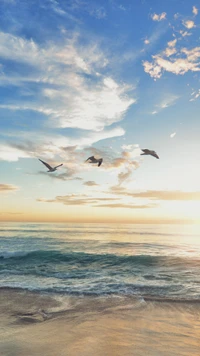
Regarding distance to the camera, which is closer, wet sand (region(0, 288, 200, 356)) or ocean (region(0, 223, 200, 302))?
wet sand (region(0, 288, 200, 356))

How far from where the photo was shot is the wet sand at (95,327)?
6246 mm

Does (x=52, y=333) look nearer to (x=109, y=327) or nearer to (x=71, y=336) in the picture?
(x=71, y=336)

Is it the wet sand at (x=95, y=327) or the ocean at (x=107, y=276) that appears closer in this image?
the wet sand at (x=95, y=327)

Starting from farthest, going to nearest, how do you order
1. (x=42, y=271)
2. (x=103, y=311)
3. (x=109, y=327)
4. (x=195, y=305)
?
(x=42, y=271)
(x=195, y=305)
(x=103, y=311)
(x=109, y=327)

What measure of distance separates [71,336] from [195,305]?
5254 millimetres

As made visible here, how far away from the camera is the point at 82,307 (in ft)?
31.4

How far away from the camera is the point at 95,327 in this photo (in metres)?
7.75

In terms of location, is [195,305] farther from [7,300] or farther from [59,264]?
[59,264]

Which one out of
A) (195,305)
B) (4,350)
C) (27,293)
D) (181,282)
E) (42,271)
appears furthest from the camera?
(42,271)

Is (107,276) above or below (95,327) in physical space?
below

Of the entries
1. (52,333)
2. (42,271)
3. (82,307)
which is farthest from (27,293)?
(42,271)

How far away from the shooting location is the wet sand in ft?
20.5

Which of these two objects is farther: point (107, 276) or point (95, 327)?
point (107, 276)

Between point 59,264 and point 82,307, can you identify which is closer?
point 82,307
